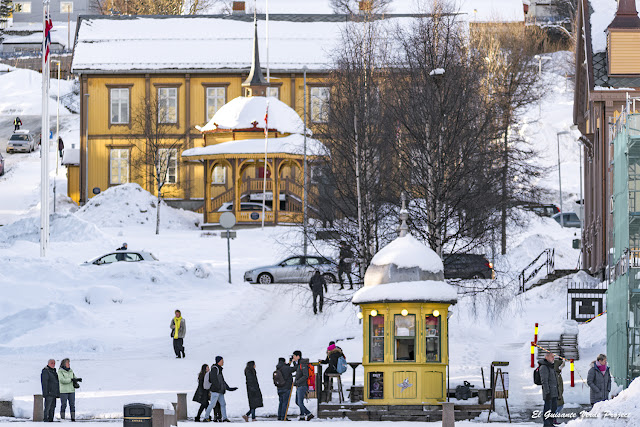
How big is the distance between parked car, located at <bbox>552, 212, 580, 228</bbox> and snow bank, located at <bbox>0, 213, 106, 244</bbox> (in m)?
26.3

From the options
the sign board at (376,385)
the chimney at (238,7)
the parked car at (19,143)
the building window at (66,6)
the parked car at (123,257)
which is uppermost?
the building window at (66,6)

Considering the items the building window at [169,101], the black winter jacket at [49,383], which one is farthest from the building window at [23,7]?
the black winter jacket at [49,383]

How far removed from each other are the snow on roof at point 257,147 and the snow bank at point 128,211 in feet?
11.4

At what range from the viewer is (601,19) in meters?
45.1

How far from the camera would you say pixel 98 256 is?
50.8 meters

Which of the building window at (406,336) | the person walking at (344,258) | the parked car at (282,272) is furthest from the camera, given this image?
the parked car at (282,272)

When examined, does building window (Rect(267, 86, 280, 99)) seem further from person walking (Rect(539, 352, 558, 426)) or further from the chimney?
person walking (Rect(539, 352, 558, 426))

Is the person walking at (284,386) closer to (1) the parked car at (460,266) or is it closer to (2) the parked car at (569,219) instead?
(1) the parked car at (460,266)

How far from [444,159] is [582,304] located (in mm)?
6707

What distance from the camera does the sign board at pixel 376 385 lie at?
28.5 m

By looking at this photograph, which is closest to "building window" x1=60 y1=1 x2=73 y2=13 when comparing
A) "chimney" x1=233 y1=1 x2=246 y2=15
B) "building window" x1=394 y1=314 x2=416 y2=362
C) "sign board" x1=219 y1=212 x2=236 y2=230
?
"chimney" x1=233 y1=1 x2=246 y2=15

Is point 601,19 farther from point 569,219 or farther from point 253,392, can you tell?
point 569,219

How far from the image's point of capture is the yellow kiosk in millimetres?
28328

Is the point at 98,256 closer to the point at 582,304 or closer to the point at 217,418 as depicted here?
the point at 582,304
